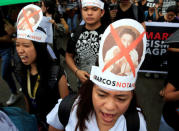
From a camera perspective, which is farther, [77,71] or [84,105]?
[77,71]

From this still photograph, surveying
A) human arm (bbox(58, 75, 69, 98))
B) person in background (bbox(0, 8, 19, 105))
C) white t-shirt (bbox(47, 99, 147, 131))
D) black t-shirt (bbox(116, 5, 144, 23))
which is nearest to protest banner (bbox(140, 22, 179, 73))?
black t-shirt (bbox(116, 5, 144, 23))

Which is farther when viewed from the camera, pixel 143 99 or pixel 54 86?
pixel 143 99

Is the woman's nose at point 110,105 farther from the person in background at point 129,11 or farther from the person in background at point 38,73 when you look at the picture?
the person in background at point 129,11

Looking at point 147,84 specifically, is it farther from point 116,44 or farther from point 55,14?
point 116,44

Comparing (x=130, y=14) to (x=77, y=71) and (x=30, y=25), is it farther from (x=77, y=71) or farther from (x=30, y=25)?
(x=30, y=25)

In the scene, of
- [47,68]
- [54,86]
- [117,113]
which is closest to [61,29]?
[47,68]

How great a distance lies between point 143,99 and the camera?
339 centimetres

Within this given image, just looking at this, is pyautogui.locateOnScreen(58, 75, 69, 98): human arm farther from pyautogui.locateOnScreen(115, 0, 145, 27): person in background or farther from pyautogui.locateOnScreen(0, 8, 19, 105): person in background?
pyautogui.locateOnScreen(115, 0, 145, 27): person in background

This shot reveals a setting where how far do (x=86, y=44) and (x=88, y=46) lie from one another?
0.04m

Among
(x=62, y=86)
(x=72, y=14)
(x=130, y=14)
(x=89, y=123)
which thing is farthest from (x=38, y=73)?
(x=72, y=14)

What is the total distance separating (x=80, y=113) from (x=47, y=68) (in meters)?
0.76

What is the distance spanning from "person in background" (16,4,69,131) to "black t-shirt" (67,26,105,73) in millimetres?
393

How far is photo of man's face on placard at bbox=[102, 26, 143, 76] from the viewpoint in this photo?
3.31 feet

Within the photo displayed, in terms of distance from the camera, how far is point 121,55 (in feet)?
3.32
